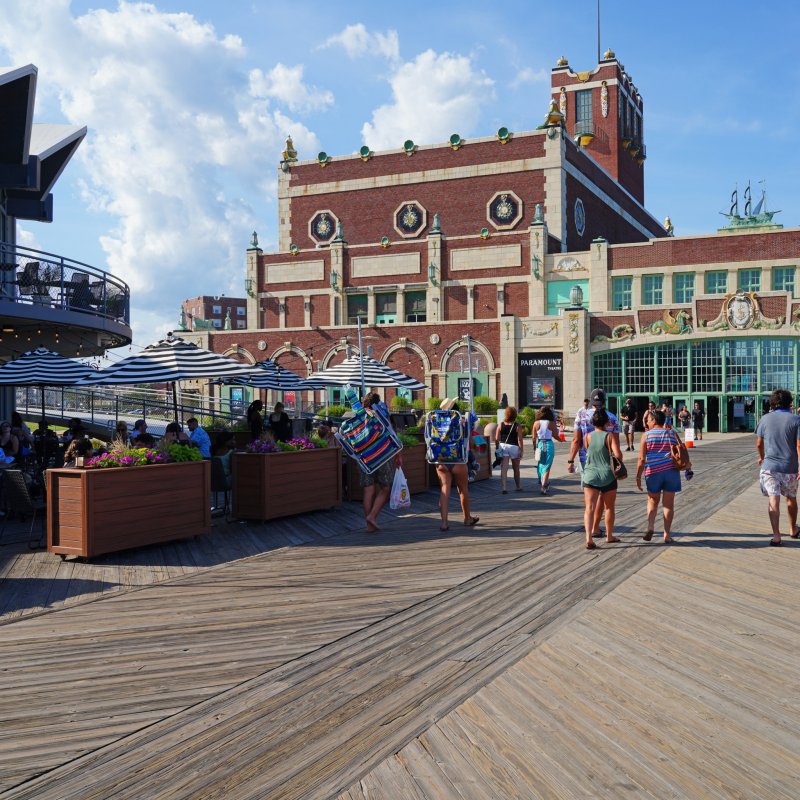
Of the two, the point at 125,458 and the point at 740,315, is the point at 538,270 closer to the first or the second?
the point at 740,315

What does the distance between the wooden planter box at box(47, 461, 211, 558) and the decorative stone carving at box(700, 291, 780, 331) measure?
33201 mm

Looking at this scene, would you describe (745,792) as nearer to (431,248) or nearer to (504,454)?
(504,454)

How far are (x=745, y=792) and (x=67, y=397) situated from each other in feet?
101

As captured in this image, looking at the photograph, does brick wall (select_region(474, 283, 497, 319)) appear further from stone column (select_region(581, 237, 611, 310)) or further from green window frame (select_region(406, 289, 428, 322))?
stone column (select_region(581, 237, 611, 310))

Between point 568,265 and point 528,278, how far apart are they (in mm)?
2446

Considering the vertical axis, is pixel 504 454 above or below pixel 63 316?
below

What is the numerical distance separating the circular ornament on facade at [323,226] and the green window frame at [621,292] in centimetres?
1954

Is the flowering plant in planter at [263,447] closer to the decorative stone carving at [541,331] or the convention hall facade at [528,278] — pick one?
the convention hall facade at [528,278]

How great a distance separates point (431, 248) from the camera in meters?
48.5

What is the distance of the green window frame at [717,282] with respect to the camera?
40594 mm

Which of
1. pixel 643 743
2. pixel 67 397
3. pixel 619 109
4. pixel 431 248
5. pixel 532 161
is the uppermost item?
pixel 619 109

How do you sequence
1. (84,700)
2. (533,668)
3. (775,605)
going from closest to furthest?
(84,700)
(533,668)
(775,605)

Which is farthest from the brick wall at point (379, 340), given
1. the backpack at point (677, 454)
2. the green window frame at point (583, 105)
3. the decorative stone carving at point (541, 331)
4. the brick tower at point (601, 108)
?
the backpack at point (677, 454)

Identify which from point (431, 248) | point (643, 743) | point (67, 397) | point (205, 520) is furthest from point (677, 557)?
point (431, 248)
